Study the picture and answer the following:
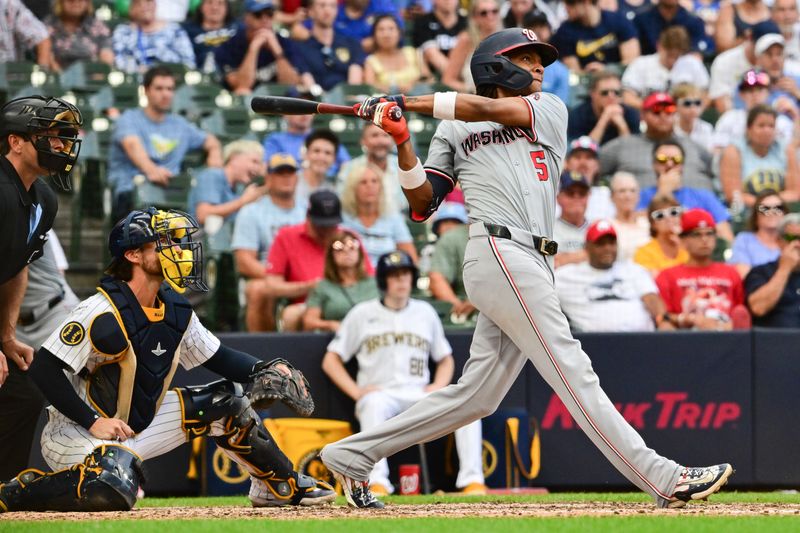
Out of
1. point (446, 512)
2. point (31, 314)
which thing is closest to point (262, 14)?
point (31, 314)

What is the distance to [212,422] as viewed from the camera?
537 cm

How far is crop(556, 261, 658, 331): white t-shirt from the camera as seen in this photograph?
8531 millimetres

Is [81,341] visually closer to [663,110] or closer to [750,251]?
[750,251]

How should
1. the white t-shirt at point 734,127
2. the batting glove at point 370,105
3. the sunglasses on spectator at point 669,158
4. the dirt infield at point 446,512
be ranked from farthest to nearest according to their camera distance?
the white t-shirt at point 734,127 → the sunglasses on spectator at point 669,158 → the batting glove at point 370,105 → the dirt infield at point 446,512

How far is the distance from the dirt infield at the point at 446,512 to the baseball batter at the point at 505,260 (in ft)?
0.47

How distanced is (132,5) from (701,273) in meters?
5.58

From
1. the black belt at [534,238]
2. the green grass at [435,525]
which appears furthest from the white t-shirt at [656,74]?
the green grass at [435,525]

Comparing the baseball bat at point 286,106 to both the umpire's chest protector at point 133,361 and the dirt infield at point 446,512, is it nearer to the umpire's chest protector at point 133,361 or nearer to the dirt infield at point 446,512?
the umpire's chest protector at point 133,361

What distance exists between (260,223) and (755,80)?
473 cm

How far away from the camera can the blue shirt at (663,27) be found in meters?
12.6

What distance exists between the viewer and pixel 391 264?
8.09 m

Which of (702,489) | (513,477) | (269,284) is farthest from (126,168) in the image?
(702,489)

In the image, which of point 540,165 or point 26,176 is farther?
point 26,176

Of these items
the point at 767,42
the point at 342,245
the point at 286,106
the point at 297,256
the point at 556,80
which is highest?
the point at 767,42
